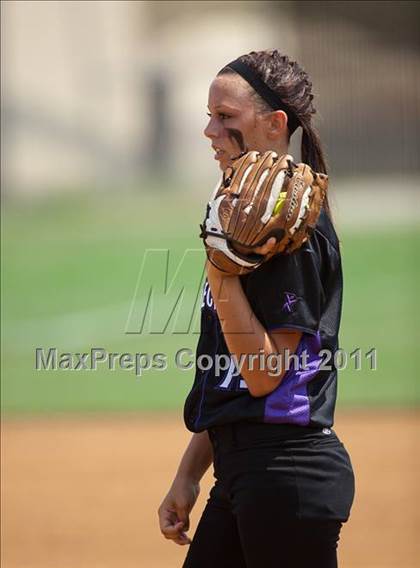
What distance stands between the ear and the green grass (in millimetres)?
6398

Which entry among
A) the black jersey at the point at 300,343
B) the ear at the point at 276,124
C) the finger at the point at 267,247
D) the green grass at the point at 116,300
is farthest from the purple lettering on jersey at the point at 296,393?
the green grass at the point at 116,300

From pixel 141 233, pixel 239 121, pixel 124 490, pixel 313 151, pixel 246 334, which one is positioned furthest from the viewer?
pixel 141 233

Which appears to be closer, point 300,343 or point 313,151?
point 300,343

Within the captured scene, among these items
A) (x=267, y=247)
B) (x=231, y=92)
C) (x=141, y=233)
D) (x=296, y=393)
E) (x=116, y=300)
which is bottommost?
(x=116, y=300)

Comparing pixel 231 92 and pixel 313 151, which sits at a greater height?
pixel 231 92

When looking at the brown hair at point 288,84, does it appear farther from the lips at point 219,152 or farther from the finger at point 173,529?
the finger at point 173,529

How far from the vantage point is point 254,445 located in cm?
161

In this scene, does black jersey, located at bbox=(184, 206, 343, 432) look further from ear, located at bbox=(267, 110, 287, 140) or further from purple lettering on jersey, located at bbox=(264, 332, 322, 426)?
ear, located at bbox=(267, 110, 287, 140)

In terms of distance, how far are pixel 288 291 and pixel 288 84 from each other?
407mm

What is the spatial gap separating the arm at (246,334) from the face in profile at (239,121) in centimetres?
26

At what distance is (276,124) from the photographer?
1.73 metres

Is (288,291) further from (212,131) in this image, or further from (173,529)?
(173,529)

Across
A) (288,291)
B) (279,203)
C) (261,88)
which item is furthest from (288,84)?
(288,291)

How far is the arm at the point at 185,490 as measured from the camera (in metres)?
1.88
